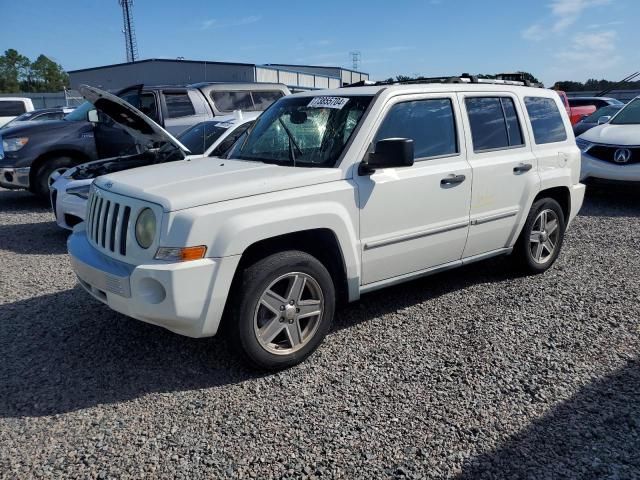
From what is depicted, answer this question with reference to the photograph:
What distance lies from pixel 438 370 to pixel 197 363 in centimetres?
162

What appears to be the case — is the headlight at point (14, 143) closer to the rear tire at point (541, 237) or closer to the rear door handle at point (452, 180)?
the rear door handle at point (452, 180)

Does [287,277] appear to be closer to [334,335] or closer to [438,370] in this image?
[334,335]

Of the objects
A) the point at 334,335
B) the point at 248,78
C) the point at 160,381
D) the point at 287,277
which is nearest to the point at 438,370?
the point at 334,335

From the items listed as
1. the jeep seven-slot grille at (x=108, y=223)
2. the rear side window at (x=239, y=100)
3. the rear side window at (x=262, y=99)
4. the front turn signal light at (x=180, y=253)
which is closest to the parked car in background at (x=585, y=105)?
the rear side window at (x=262, y=99)

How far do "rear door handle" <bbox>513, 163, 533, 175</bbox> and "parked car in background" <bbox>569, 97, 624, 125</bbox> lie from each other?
13694 millimetres

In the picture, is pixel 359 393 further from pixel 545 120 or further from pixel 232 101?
pixel 232 101

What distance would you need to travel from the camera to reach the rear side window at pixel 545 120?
5.14 meters

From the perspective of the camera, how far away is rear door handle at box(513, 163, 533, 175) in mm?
4793

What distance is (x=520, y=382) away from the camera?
341 cm

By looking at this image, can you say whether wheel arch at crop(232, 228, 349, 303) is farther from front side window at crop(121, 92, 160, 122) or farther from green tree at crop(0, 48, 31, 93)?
green tree at crop(0, 48, 31, 93)

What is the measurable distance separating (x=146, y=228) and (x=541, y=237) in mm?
3817

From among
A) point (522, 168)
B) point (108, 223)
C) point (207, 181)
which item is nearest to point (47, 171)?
point (108, 223)

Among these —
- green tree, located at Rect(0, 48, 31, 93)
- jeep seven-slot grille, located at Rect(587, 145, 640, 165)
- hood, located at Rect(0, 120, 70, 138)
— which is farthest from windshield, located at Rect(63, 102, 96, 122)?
green tree, located at Rect(0, 48, 31, 93)

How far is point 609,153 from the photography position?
8.78 m
